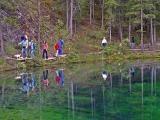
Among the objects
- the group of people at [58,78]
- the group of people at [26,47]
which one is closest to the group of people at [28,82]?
the group of people at [58,78]

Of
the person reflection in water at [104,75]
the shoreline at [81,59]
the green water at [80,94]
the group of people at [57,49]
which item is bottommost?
the green water at [80,94]

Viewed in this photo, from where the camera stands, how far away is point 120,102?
26203 millimetres

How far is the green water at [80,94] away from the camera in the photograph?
2256cm

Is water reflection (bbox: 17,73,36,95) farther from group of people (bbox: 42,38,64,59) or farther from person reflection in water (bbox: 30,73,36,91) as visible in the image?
group of people (bbox: 42,38,64,59)

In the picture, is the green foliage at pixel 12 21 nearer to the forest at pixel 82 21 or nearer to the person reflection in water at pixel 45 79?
the forest at pixel 82 21

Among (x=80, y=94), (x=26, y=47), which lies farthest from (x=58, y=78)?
(x=26, y=47)

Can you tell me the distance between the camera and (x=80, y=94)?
2892 cm

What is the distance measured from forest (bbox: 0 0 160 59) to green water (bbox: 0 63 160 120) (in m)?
9.75

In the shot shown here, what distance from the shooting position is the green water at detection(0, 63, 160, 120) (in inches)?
888

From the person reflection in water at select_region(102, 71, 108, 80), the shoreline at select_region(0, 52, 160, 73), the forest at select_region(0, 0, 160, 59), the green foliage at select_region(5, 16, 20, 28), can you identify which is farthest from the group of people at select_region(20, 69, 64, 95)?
the green foliage at select_region(5, 16, 20, 28)

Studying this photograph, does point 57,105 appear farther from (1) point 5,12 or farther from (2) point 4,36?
(1) point 5,12

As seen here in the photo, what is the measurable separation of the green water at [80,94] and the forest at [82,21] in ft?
32.0

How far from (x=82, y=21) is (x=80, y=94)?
35256mm

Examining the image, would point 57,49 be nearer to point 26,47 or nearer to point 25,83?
point 26,47
